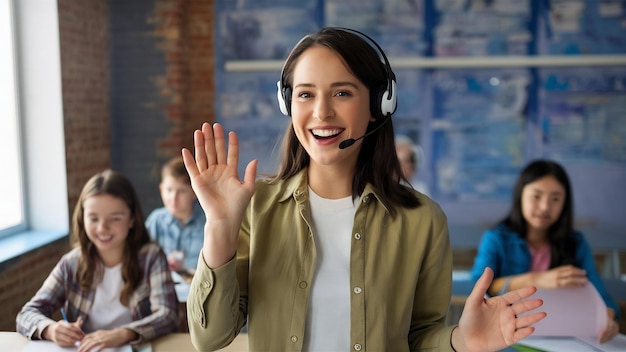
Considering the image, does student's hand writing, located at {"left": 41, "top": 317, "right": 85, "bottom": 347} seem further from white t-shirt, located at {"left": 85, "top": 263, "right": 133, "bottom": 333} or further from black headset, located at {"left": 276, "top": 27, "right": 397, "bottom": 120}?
black headset, located at {"left": 276, "top": 27, "right": 397, "bottom": 120}

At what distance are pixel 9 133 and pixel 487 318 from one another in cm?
333

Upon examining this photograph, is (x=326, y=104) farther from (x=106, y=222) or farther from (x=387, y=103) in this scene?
(x=106, y=222)

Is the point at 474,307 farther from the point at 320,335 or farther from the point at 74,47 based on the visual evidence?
the point at 74,47

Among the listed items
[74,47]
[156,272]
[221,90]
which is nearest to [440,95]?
[221,90]

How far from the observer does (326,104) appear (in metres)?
1.23

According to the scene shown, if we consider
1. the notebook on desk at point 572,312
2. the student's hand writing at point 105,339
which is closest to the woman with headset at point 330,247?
the student's hand writing at point 105,339

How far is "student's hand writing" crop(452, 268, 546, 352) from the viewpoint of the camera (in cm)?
121

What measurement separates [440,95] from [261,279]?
13.3ft

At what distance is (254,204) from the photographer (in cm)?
132

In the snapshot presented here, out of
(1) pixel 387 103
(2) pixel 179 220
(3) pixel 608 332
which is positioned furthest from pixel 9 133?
(3) pixel 608 332

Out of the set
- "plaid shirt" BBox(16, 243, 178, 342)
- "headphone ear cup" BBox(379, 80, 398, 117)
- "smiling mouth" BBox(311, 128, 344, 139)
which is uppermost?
"headphone ear cup" BBox(379, 80, 398, 117)

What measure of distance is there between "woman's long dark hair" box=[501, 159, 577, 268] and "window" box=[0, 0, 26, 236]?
2.82 metres

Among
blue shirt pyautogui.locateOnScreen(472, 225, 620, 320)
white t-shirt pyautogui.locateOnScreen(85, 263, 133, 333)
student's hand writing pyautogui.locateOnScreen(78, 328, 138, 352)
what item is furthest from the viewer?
blue shirt pyautogui.locateOnScreen(472, 225, 620, 320)

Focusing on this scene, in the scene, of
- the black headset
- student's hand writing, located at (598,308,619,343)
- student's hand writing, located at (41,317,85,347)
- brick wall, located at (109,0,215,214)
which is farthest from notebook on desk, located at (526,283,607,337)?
brick wall, located at (109,0,215,214)
